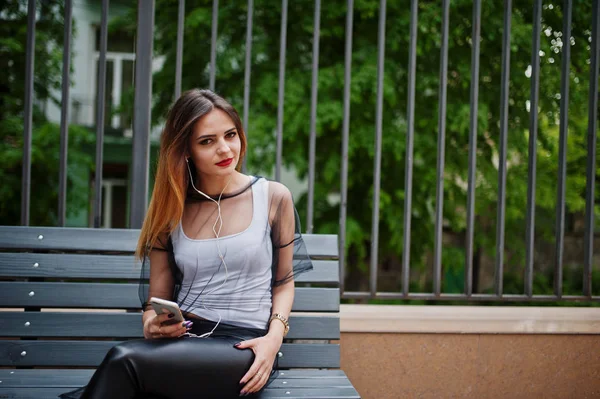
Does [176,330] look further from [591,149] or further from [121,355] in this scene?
[591,149]

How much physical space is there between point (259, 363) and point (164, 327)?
380 millimetres

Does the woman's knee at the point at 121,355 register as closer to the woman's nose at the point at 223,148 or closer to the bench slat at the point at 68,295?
the bench slat at the point at 68,295

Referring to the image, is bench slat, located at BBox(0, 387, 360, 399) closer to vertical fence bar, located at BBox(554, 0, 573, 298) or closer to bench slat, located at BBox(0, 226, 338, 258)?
bench slat, located at BBox(0, 226, 338, 258)

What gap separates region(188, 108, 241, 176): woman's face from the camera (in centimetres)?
241

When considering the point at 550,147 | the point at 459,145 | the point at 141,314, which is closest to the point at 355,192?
the point at 459,145

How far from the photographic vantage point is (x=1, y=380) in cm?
242

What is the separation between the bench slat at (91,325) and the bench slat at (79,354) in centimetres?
4

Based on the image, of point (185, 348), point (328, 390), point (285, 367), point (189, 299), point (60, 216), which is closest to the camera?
point (185, 348)

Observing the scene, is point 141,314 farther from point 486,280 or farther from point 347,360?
point 486,280

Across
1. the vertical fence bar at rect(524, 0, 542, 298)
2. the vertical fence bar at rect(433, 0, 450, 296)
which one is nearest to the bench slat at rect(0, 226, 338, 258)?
the vertical fence bar at rect(433, 0, 450, 296)

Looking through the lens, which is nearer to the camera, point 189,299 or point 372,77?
point 189,299

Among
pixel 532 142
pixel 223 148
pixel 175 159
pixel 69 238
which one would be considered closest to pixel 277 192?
pixel 223 148

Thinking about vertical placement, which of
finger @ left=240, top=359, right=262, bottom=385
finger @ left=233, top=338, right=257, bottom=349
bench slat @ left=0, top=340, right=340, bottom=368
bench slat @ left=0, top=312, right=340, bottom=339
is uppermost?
finger @ left=233, top=338, right=257, bottom=349

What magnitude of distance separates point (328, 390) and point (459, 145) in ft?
18.7
